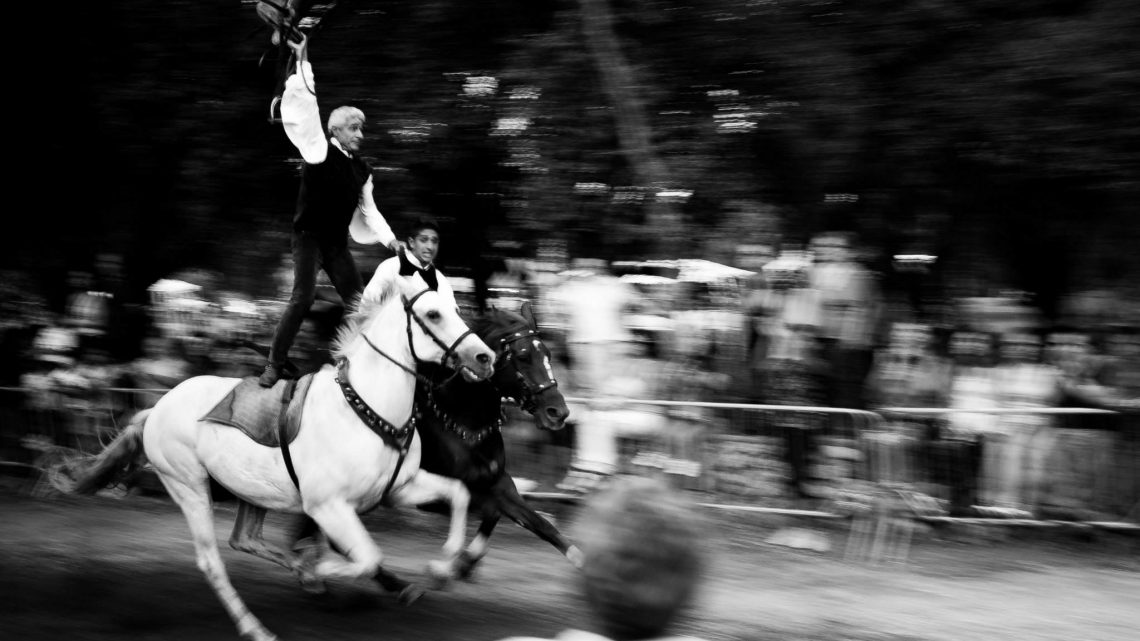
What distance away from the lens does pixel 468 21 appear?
1061 centimetres

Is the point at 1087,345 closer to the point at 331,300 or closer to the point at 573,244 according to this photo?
the point at 573,244

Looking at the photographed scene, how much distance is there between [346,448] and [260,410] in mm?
635

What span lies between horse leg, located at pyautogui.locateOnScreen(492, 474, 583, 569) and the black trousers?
4.74 feet

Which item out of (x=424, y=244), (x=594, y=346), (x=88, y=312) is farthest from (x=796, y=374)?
(x=88, y=312)

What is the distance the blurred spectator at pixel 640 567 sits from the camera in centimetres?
252

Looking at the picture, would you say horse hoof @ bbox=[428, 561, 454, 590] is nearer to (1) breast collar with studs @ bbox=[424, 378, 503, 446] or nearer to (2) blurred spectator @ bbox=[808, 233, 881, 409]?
(1) breast collar with studs @ bbox=[424, 378, 503, 446]

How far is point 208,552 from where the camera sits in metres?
7.16

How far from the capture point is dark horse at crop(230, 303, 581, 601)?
24.6ft

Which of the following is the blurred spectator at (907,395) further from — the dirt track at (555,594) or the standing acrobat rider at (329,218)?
the standing acrobat rider at (329,218)

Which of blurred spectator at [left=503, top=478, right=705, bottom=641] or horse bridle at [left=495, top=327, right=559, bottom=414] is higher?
blurred spectator at [left=503, top=478, right=705, bottom=641]

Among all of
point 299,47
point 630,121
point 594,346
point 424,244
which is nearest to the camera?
point 299,47

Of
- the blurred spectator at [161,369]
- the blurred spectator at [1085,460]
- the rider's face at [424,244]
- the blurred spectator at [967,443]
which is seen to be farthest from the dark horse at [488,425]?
the blurred spectator at [161,369]

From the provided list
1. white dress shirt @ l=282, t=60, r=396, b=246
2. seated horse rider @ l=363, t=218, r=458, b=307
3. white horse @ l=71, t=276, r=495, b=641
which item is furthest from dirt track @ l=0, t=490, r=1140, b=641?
white dress shirt @ l=282, t=60, r=396, b=246

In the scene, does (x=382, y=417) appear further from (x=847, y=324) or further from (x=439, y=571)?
(x=847, y=324)
